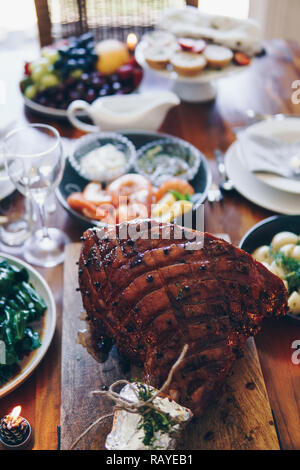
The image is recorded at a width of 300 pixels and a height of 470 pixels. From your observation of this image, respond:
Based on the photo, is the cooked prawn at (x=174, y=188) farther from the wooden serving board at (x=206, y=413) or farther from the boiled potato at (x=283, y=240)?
the wooden serving board at (x=206, y=413)

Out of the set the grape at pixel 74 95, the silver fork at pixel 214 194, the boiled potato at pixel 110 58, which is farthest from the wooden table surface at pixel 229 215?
the boiled potato at pixel 110 58

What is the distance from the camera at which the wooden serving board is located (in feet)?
3.82

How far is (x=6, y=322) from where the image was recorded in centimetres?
135

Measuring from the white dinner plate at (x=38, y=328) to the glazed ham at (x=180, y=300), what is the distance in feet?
0.55

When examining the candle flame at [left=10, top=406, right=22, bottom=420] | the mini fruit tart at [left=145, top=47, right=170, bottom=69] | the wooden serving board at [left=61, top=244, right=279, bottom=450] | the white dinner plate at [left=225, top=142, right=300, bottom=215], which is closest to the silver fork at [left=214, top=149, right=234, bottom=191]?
the white dinner plate at [left=225, top=142, right=300, bottom=215]

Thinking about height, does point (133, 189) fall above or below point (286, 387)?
above

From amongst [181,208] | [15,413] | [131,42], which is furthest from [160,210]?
[131,42]

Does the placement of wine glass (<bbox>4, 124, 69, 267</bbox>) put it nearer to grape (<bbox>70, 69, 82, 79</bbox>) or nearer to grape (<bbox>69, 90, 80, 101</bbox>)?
grape (<bbox>69, 90, 80, 101</bbox>)

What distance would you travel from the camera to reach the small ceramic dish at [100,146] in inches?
75.6

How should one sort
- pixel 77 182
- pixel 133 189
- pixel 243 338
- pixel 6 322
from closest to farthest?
pixel 243 338 < pixel 6 322 < pixel 133 189 < pixel 77 182

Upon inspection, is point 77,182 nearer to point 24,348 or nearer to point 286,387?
point 24,348

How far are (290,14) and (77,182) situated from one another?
3.27 m

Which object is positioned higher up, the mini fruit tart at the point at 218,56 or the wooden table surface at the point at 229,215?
the mini fruit tart at the point at 218,56
